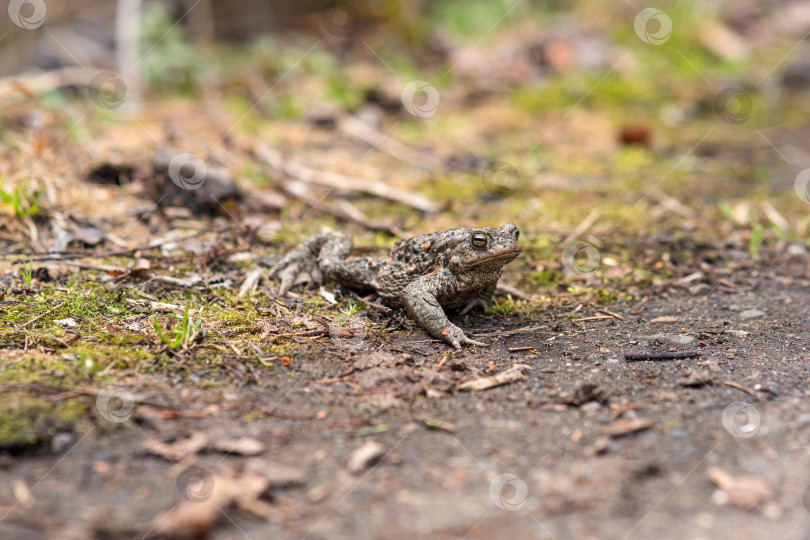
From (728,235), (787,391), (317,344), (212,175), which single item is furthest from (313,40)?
(787,391)

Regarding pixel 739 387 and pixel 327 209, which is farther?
pixel 327 209

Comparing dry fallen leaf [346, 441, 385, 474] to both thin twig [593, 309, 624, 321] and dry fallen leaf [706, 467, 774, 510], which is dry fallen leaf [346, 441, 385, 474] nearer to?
dry fallen leaf [706, 467, 774, 510]

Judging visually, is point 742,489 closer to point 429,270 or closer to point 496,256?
point 496,256

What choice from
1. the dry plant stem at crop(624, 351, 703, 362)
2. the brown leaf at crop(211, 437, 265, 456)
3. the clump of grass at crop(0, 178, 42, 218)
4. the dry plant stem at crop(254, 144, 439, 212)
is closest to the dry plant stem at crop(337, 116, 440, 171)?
the dry plant stem at crop(254, 144, 439, 212)

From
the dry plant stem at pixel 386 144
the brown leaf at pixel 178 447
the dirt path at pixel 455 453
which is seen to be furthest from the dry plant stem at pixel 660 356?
the dry plant stem at pixel 386 144

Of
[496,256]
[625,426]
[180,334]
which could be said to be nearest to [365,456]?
[625,426]

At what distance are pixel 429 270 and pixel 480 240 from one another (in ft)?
1.72

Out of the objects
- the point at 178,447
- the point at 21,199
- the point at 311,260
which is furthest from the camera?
the point at 21,199

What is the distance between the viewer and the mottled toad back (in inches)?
198

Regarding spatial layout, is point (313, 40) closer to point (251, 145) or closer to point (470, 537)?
point (251, 145)

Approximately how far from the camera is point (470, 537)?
3076 millimetres

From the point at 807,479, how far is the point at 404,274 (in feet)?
9.95

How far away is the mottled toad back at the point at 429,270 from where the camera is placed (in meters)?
5.02

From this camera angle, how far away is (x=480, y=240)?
199 inches
